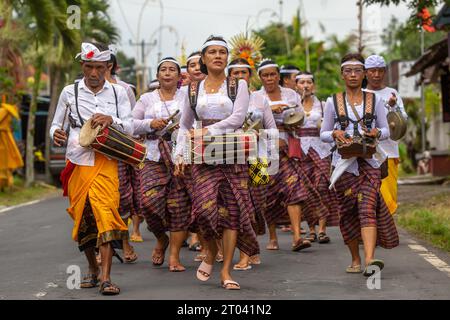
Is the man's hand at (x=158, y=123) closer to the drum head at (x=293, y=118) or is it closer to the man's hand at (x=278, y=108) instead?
the man's hand at (x=278, y=108)

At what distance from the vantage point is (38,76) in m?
29.0

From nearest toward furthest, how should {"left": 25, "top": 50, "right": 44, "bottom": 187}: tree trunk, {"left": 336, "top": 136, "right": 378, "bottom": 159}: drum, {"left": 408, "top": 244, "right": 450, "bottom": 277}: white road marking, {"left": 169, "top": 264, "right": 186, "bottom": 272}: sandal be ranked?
{"left": 336, "top": 136, "right": 378, "bottom": 159}: drum, {"left": 408, "top": 244, "right": 450, "bottom": 277}: white road marking, {"left": 169, "top": 264, "right": 186, "bottom": 272}: sandal, {"left": 25, "top": 50, "right": 44, "bottom": 187}: tree trunk

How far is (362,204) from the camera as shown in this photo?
32.8 ft

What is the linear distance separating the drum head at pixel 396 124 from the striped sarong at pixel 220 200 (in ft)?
9.94

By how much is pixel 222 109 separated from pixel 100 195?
1298mm

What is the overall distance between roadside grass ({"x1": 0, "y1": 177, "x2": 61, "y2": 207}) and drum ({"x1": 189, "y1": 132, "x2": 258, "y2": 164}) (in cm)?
1394

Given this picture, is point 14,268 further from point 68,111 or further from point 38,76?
point 38,76

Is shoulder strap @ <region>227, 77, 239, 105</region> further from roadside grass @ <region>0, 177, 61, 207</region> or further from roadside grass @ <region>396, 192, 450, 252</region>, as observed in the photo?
roadside grass @ <region>0, 177, 61, 207</region>

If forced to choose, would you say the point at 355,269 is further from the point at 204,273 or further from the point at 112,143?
the point at 112,143

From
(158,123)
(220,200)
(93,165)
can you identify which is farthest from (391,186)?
(93,165)

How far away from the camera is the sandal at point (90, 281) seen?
920 cm

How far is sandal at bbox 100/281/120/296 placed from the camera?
864cm

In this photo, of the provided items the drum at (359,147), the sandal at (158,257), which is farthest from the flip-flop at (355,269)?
the sandal at (158,257)

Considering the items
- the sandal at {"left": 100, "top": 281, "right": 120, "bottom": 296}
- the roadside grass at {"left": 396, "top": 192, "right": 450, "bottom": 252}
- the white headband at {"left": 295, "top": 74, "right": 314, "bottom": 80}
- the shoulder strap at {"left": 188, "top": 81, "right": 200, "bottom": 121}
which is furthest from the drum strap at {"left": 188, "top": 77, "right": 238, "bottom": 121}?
the white headband at {"left": 295, "top": 74, "right": 314, "bottom": 80}
